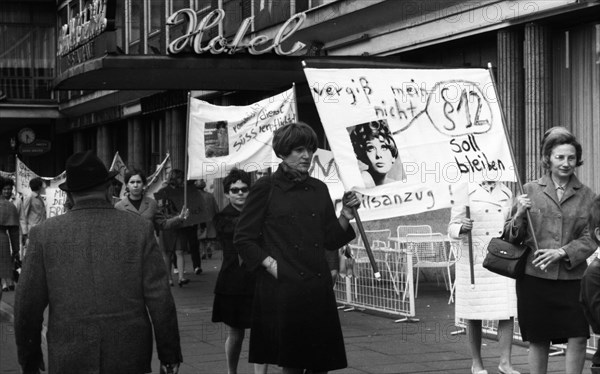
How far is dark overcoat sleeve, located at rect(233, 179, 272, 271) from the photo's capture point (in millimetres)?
7133

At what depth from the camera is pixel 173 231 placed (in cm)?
1861

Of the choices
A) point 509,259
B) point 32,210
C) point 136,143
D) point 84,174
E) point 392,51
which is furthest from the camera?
point 136,143

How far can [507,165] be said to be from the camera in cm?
936

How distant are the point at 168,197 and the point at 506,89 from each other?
5778 mm

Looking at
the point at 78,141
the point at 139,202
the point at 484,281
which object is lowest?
the point at 484,281

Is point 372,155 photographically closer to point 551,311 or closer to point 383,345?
point 551,311

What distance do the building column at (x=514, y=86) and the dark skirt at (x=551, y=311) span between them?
25.6 feet

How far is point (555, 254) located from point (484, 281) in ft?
7.08

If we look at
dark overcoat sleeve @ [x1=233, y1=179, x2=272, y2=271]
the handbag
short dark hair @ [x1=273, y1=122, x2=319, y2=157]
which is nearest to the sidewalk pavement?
the handbag

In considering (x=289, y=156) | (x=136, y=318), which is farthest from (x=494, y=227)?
(x=136, y=318)

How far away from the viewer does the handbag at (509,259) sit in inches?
302

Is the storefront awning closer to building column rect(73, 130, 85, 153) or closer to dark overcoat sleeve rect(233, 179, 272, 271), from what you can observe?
dark overcoat sleeve rect(233, 179, 272, 271)

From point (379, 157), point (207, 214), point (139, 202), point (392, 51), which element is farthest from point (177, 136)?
point (379, 157)

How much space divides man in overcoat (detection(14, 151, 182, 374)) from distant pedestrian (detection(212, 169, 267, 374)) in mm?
3023
